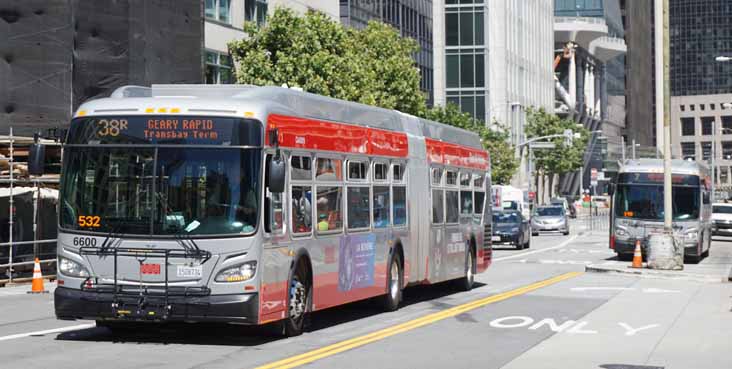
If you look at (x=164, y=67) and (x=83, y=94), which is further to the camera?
(x=164, y=67)

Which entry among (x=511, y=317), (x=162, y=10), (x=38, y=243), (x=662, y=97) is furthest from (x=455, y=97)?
(x=511, y=317)

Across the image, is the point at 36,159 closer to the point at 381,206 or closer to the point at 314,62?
the point at 381,206

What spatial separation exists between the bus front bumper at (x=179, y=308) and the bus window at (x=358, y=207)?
379 cm

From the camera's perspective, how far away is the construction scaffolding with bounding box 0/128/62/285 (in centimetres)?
2980

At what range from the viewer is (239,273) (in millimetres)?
15234

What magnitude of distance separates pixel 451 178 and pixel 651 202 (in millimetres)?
16721

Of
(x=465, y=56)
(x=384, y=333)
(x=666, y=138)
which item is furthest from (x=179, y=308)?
(x=465, y=56)

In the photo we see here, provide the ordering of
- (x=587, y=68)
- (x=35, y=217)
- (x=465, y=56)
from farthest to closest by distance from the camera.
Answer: (x=587, y=68) < (x=465, y=56) < (x=35, y=217)

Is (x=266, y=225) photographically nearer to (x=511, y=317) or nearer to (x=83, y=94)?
(x=511, y=317)

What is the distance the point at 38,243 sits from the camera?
30.6 metres

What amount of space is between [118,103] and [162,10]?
3030 cm

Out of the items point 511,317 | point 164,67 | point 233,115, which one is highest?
point 164,67

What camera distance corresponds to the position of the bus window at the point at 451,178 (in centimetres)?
2483

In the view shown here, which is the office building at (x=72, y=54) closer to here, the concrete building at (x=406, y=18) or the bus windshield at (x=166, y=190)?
the bus windshield at (x=166, y=190)
